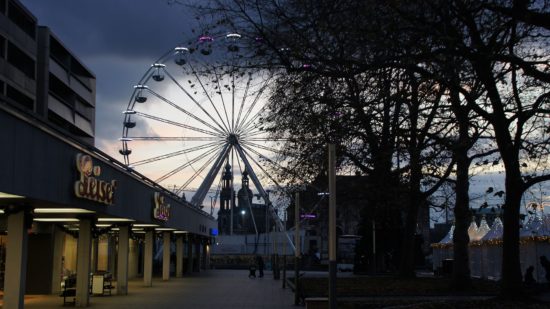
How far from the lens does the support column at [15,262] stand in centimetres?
1716

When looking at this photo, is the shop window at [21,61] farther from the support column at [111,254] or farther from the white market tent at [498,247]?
the white market tent at [498,247]

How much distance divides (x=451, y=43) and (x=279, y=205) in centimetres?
2088

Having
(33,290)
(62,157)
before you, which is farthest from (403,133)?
(33,290)

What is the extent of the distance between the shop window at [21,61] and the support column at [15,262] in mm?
42072

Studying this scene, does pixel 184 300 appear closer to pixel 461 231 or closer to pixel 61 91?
pixel 461 231

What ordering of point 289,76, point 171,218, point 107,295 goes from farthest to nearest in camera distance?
point 171,218, point 107,295, point 289,76

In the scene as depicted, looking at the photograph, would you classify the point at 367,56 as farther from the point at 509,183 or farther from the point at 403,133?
the point at 509,183

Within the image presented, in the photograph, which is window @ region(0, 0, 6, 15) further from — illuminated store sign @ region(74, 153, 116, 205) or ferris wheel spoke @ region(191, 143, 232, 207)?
illuminated store sign @ region(74, 153, 116, 205)

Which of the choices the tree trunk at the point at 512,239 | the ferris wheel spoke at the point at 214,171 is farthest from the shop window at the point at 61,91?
the tree trunk at the point at 512,239

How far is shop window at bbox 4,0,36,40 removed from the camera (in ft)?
184

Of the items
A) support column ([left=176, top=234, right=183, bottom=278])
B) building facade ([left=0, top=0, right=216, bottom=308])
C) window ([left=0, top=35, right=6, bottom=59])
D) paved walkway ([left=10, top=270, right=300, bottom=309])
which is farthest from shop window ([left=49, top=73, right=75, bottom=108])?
paved walkway ([left=10, top=270, right=300, bottom=309])

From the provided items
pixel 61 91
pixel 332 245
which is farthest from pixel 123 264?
pixel 61 91

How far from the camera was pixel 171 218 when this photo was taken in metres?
37.0

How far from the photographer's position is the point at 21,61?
192 ft
